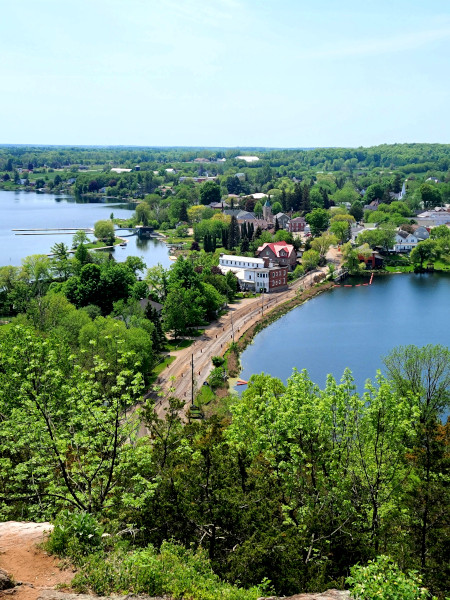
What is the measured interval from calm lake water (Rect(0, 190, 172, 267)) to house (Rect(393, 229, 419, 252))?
1988 cm

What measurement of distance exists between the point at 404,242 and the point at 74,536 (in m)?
45.9

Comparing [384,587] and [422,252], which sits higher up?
[384,587]

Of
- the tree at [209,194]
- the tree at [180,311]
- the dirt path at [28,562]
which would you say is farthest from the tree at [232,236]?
the dirt path at [28,562]

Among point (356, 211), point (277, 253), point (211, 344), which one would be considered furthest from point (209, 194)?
point (211, 344)

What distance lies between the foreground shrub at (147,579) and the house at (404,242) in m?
45.1

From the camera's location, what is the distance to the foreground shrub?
486cm

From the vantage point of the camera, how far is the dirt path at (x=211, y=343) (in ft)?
68.5

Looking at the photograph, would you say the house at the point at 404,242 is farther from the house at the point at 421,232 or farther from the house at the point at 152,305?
the house at the point at 152,305

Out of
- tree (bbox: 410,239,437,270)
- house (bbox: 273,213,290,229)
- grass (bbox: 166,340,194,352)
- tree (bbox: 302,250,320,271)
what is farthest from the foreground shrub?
house (bbox: 273,213,290,229)

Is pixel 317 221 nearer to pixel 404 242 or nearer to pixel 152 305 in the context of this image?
pixel 404 242

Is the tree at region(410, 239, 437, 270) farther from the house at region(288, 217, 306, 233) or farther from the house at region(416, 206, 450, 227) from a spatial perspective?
the house at region(288, 217, 306, 233)

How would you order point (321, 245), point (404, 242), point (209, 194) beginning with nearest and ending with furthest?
point (321, 245) < point (404, 242) < point (209, 194)

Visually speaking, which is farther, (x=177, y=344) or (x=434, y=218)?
(x=434, y=218)

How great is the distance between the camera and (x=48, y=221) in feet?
225
